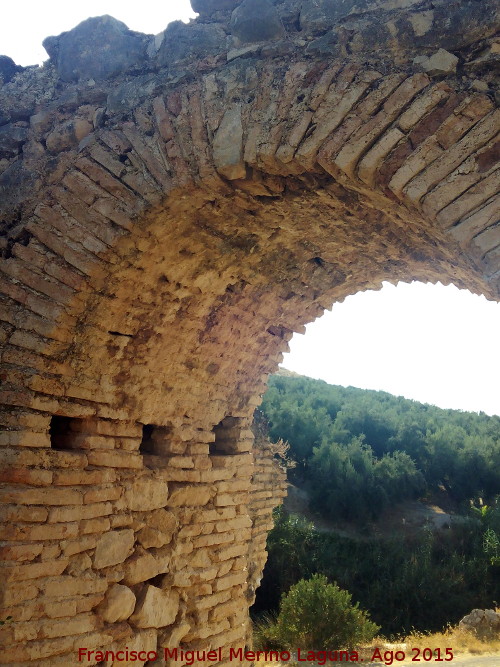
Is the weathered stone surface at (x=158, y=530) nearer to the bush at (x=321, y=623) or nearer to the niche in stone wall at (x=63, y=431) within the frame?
the niche in stone wall at (x=63, y=431)

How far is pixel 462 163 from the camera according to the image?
7.48ft

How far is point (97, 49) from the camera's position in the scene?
11.8 ft

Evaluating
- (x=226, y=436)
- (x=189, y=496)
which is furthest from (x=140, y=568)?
(x=226, y=436)

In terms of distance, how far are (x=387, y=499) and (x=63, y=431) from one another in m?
18.6

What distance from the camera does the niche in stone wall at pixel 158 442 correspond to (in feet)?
12.7

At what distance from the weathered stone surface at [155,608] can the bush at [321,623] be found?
7156 mm

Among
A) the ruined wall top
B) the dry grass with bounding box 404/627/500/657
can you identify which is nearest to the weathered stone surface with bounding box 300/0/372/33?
the ruined wall top

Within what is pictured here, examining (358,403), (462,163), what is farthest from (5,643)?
(358,403)

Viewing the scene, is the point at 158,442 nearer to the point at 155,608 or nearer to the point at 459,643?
the point at 155,608

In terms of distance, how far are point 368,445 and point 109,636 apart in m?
21.2

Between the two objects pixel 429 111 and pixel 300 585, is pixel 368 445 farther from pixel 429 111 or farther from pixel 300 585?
pixel 429 111

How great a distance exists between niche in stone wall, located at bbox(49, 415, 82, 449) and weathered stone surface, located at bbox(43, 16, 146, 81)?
2.15 m

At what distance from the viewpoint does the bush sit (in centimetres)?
961

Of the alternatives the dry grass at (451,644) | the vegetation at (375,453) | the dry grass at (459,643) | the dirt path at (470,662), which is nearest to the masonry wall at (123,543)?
the dirt path at (470,662)
